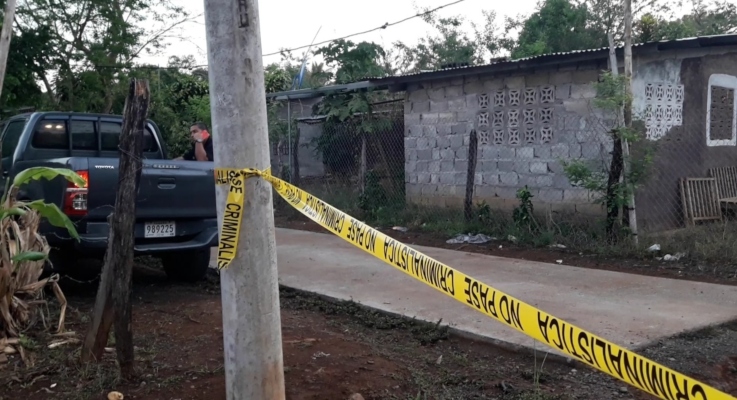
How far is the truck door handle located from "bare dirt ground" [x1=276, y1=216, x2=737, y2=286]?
164 inches

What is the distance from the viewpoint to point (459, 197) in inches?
455

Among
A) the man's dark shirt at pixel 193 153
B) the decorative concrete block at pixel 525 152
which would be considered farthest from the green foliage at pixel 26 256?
the decorative concrete block at pixel 525 152

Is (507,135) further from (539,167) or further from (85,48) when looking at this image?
(85,48)

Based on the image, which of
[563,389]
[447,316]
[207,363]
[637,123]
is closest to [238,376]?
[207,363]

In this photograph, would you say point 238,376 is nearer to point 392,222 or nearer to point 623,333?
point 623,333

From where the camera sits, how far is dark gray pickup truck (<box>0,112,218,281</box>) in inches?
233

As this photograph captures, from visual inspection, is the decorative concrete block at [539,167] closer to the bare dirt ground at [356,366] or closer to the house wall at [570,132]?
the house wall at [570,132]

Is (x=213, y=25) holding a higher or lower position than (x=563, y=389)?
higher

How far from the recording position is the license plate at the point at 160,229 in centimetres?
642

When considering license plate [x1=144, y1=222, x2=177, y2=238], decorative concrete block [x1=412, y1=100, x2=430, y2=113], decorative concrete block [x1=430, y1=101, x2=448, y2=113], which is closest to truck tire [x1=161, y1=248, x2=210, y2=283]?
license plate [x1=144, y1=222, x2=177, y2=238]

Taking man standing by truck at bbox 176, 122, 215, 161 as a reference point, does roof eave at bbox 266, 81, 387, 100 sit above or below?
above

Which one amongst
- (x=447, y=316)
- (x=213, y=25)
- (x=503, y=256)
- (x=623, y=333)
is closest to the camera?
(x=213, y=25)

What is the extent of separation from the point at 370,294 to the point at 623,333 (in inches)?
91.0

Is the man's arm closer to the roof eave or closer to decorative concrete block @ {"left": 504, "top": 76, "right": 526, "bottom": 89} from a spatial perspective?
the roof eave
